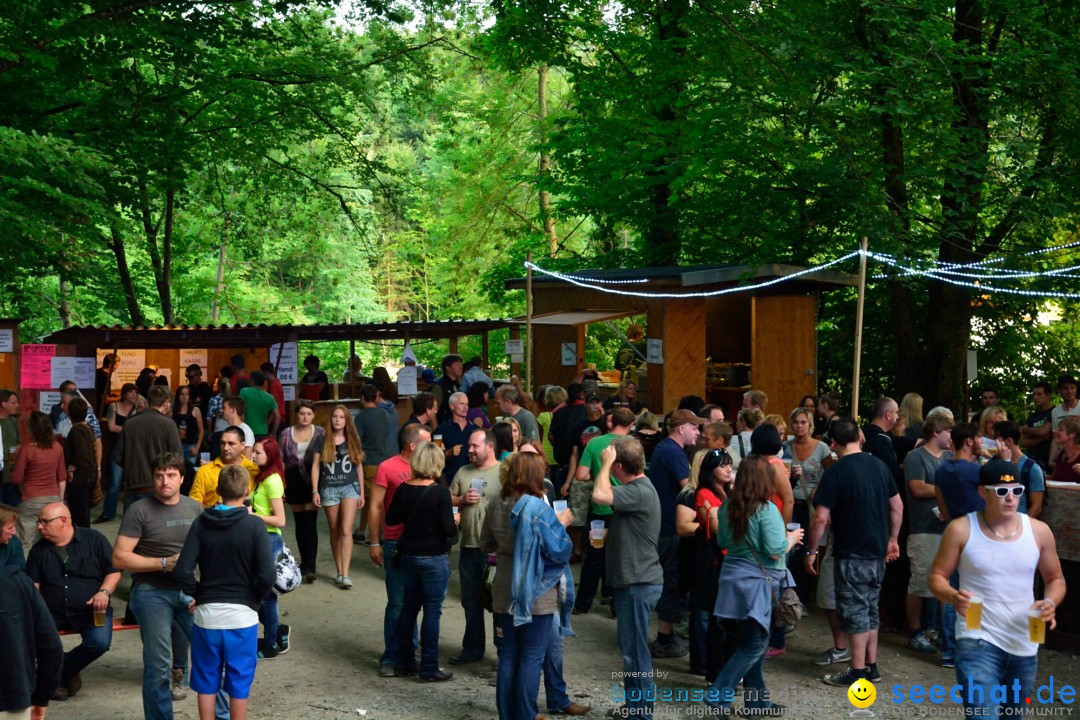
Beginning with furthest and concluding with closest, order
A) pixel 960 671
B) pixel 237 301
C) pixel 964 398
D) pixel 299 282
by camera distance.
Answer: pixel 299 282 < pixel 237 301 < pixel 964 398 < pixel 960 671

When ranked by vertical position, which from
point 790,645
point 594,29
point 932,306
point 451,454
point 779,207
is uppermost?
point 594,29

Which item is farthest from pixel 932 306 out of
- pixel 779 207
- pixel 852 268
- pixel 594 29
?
pixel 594 29

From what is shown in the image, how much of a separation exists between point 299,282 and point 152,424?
3381 cm

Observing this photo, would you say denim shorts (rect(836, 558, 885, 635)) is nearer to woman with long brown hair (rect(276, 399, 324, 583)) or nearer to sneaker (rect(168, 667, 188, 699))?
sneaker (rect(168, 667, 188, 699))

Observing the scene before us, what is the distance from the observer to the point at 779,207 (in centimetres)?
1961

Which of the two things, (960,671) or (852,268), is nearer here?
(960,671)

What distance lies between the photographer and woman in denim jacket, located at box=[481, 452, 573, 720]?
653 cm

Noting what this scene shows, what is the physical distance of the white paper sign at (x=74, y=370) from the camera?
→ 47.4ft

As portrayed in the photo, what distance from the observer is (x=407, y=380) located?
56.0 ft

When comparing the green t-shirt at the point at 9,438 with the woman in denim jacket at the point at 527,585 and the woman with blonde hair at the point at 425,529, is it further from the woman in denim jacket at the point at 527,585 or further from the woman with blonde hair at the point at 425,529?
the woman in denim jacket at the point at 527,585

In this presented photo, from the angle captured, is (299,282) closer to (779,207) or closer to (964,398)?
(779,207)

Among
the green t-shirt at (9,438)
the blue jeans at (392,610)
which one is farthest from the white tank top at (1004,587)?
the green t-shirt at (9,438)

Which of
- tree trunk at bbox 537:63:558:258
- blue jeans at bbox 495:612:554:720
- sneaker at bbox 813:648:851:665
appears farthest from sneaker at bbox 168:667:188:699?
tree trunk at bbox 537:63:558:258

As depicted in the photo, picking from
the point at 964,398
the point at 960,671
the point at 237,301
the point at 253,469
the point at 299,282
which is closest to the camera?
the point at 960,671
